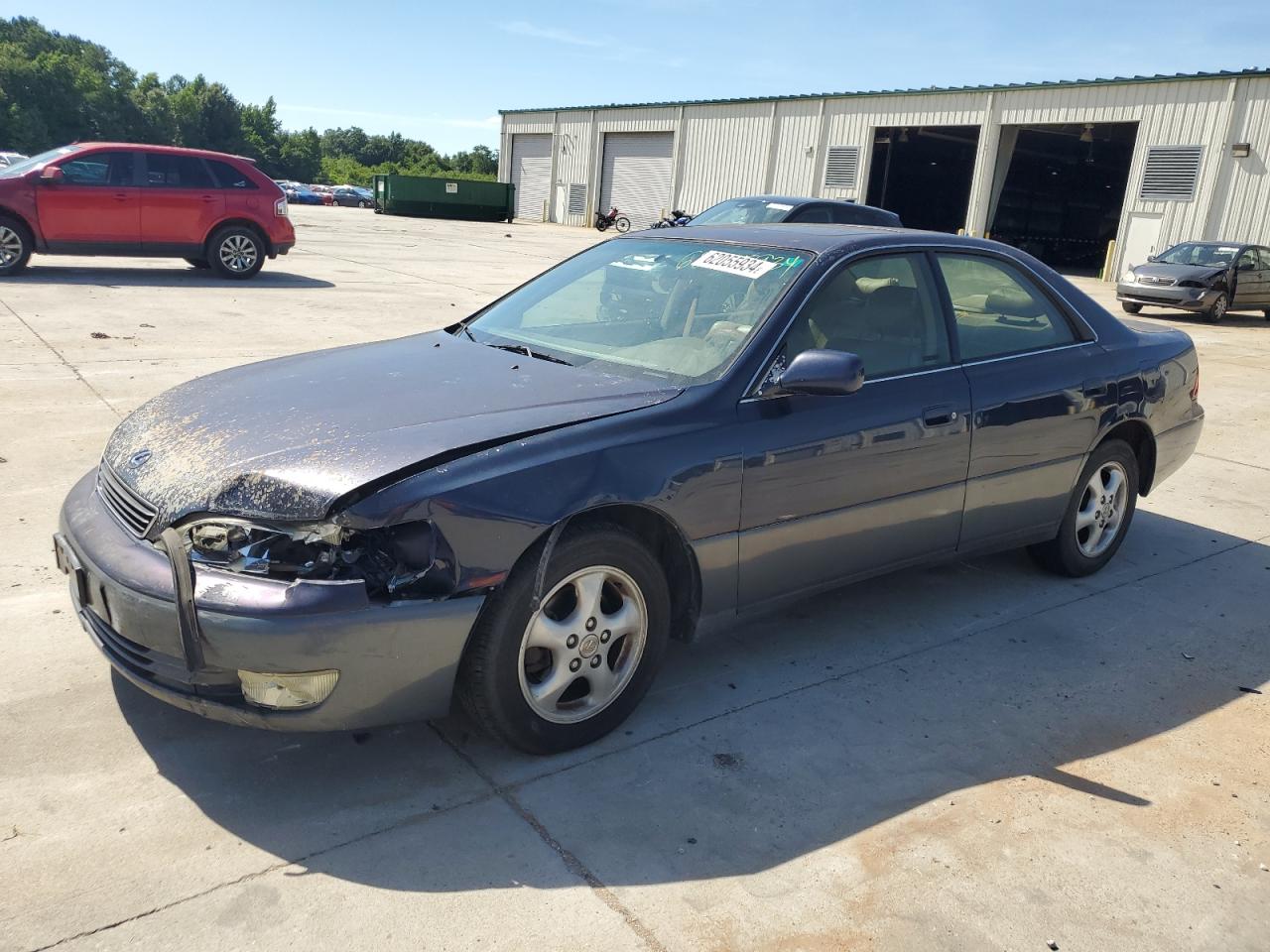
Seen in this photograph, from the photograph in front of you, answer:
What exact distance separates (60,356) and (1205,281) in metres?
18.5

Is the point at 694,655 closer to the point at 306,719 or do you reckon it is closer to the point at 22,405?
the point at 306,719

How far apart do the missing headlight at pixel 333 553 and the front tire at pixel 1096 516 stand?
3.26 m

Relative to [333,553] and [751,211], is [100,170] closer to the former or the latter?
[751,211]

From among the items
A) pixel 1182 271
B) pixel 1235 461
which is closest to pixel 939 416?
pixel 1235 461

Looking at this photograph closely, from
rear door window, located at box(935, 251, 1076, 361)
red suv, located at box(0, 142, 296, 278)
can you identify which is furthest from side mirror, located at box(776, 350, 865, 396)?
red suv, located at box(0, 142, 296, 278)

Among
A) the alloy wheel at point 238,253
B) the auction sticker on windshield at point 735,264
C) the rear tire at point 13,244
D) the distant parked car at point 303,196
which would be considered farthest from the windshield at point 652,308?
the distant parked car at point 303,196

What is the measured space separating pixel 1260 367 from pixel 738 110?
27.0 meters

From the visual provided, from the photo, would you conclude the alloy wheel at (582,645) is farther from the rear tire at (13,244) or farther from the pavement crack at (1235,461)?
the rear tire at (13,244)

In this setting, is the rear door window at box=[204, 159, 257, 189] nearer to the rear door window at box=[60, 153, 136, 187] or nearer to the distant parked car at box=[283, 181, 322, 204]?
the rear door window at box=[60, 153, 136, 187]

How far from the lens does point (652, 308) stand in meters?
3.92

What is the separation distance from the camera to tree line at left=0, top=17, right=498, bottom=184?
279 ft

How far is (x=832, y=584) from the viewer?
3.87 metres

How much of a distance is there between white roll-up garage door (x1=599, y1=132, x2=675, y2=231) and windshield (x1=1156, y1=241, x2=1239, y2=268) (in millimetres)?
22842

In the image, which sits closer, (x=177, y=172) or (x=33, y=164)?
(x=33, y=164)
